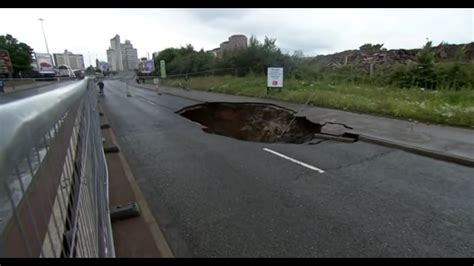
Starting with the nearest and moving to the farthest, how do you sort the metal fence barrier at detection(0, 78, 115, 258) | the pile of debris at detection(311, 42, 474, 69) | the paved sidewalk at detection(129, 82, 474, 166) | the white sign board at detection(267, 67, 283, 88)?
the metal fence barrier at detection(0, 78, 115, 258) < the paved sidewalk at detection(129, 82, 474, 166) < the white sign board at detection(267, 67, 283, 88) < the pile of debris at detection(311, 42, 474, 69)

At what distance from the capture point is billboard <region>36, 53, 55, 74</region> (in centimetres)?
1764

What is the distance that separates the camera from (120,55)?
96062mm

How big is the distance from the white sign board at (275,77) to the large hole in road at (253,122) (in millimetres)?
3300

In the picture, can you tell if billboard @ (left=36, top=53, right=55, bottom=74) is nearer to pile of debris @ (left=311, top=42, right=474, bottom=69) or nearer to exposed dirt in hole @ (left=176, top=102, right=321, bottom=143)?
exposed dirt in hole @ (left=176, top=102, right=321, bottom=143)

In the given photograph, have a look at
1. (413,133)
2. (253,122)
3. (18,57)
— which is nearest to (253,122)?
(253,122)

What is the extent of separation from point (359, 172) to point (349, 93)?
36.6 ft

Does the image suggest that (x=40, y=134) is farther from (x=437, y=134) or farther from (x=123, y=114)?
(x=123, y=114)

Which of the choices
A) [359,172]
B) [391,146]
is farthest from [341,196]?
[391,146]

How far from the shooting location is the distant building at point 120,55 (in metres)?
96.1

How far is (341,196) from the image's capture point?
185 inches

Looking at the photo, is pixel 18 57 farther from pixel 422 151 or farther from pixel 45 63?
pixel 422 151

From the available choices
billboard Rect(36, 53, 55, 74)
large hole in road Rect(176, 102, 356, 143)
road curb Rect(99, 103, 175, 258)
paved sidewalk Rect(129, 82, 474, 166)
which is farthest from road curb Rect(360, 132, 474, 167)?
billboard Rect(36, 53, 55, 74)

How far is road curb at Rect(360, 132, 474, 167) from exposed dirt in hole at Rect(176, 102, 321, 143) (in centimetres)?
189
